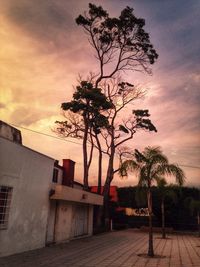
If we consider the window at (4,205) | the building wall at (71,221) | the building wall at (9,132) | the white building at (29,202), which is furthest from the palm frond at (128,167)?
the building wall at (9,132)

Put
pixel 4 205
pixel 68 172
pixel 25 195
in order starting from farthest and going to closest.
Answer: pixel 68 172, pixel 25 195, pixel 4 205

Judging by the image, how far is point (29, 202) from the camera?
1424 centimetres

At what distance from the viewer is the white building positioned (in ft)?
41.3

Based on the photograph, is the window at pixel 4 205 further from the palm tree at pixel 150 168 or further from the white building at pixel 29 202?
the palm tree at pixel 150 168

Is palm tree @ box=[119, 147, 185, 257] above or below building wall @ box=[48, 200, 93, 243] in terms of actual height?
above

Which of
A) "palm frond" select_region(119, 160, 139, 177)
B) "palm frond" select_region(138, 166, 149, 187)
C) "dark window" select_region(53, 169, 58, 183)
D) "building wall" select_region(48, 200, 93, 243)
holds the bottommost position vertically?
"building wall" select_region(48, 200, 93, 243)

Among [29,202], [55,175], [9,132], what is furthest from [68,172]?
[29,202]

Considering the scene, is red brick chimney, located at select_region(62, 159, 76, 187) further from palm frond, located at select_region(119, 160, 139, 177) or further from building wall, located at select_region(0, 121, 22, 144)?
palm frond, located at select_region(119, 160, 139, 177)

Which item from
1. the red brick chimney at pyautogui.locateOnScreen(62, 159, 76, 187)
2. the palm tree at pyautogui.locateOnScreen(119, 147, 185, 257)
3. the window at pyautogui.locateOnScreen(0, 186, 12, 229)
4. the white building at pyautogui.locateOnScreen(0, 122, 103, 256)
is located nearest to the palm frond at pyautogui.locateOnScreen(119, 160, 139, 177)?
the palm tree at pyautogui.locateOnScreen(119, 147, 185, 257)

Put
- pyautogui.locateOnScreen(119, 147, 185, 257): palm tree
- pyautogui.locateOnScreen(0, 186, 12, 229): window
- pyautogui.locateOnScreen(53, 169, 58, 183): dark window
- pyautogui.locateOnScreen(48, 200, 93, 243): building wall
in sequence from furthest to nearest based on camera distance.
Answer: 1. pyautogui.locateOnScreen(53, 169, 58, 183): dark window
2. pyautogui.locateOnScreen(48, 200, 93, 243): building wall
3. pyautogui.locateOnScreen(119, 147, 185, 257): palm tree
4. pyautogui.locateOnScreen(0, 186, 12, 229): window

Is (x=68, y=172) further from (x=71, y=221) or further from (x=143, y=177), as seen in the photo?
(x=143, y=177)

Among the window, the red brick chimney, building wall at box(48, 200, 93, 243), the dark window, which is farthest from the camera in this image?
the red brick chimney

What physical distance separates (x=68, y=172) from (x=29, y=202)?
13330 millimetres

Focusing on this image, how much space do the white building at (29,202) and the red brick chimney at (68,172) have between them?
7221mm
